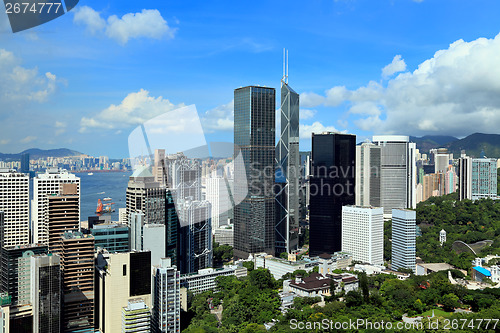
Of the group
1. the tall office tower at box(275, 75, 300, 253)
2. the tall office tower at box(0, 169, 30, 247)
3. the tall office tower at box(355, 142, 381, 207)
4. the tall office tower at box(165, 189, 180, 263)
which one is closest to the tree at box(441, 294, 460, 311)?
the tall office tower at box(165, 189, 180, 263)

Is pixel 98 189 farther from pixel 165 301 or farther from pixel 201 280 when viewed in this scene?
pixel 165 301

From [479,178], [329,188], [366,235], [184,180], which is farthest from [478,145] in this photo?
[184,180]

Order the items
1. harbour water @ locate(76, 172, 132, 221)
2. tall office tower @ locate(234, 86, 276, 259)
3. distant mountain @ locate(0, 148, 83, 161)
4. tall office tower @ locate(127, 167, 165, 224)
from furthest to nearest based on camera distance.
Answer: tall office tower @ locate(234, 86, 276, 259) < harbour water @ locate(76, 172, 132, 221) < distant mountain @ locate(0, 148, 83, 161) < tall office tower @ locate(127, 167, 165, 224)

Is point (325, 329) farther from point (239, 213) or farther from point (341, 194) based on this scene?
point (341, 194)

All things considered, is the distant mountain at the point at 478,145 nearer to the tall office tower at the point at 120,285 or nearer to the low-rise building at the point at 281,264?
the low-rise building at the point at 281,264

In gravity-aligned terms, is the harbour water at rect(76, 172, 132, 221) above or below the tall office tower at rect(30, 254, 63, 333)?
above

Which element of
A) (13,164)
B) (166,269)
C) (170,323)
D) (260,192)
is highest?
(13,164)

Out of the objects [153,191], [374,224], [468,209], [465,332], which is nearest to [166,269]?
[153,191]

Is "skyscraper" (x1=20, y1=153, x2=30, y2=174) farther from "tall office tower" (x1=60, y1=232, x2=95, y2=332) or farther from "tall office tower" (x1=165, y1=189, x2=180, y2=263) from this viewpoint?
"tall office tower" (x1=60, y1=232, x2=95, y2=332)
